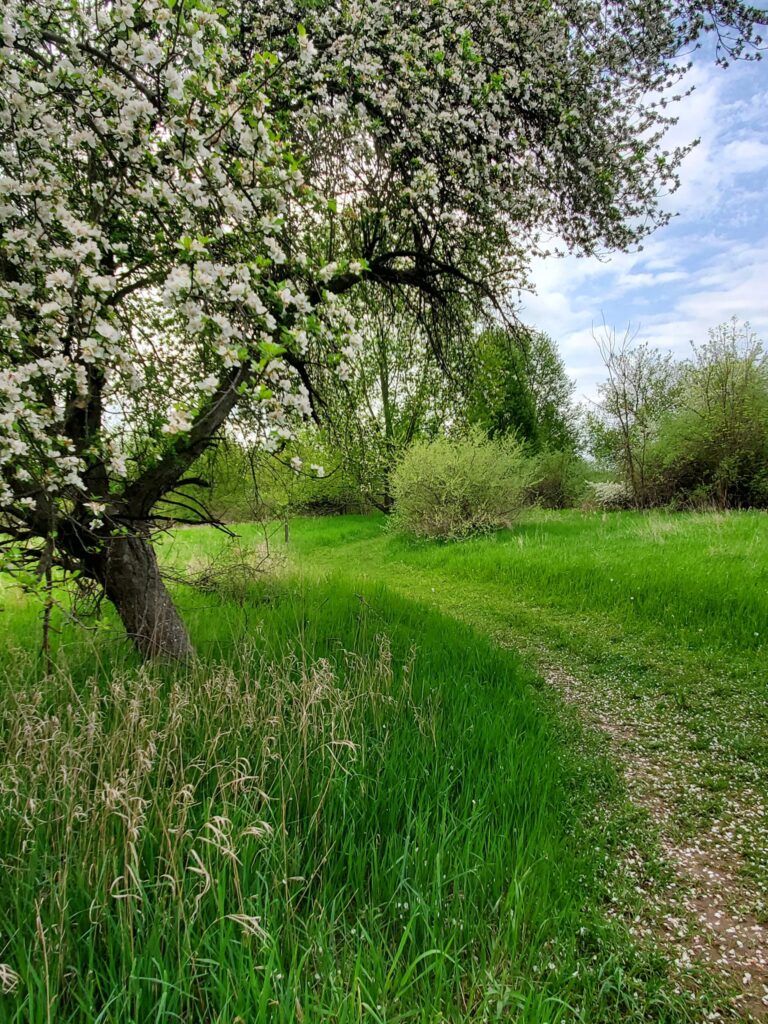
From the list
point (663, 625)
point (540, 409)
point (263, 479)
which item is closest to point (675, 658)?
point (663, 625)

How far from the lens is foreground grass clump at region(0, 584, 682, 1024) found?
1.42 m

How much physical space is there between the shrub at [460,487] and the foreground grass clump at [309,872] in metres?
9.28

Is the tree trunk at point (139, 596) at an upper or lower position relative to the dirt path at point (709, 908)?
upper

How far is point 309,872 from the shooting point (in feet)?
6.49

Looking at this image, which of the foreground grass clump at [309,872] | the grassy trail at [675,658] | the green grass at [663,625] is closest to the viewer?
the foreground grass clump at [309,872]

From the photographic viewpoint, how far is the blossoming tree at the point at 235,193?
2.47 m

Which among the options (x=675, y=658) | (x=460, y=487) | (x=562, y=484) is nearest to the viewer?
(x=675, y=658)

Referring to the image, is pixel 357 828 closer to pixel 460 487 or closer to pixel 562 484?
pixel 460 487

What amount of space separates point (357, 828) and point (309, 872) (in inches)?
12.0

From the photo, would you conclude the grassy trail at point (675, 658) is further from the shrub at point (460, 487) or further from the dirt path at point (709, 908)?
the shrub at point (460, 487)

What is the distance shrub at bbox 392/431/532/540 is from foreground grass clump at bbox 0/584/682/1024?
9279 millimetres

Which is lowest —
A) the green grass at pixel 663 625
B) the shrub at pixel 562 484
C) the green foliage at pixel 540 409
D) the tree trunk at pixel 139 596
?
the green grass at pixel 663 625

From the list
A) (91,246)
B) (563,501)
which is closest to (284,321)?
(91,246)

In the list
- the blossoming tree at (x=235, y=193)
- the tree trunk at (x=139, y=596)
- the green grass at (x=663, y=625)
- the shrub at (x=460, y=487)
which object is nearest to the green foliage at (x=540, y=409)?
the shrub at (x=460, y=487)
